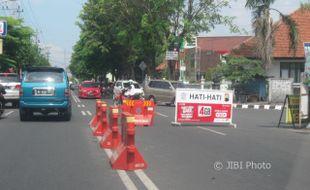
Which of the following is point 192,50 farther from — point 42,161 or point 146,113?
point 42,161

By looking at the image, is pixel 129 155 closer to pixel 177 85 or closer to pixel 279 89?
pixel 177 85

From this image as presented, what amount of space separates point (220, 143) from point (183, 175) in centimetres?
488

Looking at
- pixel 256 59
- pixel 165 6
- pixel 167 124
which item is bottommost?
pixel 167 124

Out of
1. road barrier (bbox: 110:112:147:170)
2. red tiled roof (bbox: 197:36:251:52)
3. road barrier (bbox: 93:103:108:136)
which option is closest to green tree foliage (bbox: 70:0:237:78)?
road barrier (bbox: 93:103:108:136)

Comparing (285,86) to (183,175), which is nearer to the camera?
(183,175)

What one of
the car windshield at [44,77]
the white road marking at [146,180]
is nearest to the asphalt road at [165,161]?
the white road marking at [146,180]

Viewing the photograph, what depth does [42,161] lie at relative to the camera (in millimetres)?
11062

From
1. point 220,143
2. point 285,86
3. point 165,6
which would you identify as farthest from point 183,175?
point 165,6

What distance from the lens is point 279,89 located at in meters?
39.3

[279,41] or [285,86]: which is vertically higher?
[279,41]

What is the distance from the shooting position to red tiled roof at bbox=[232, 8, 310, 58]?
147 feet

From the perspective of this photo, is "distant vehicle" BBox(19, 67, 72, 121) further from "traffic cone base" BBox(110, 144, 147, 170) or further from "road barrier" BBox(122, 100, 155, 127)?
"traffic cone base" BBox(110, 144, 147, 170)

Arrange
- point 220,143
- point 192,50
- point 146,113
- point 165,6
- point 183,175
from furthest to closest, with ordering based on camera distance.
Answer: point 192,50
point 165,6
point 146,113
point 220,143
point 183,175

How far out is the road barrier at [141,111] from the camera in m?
20.1
